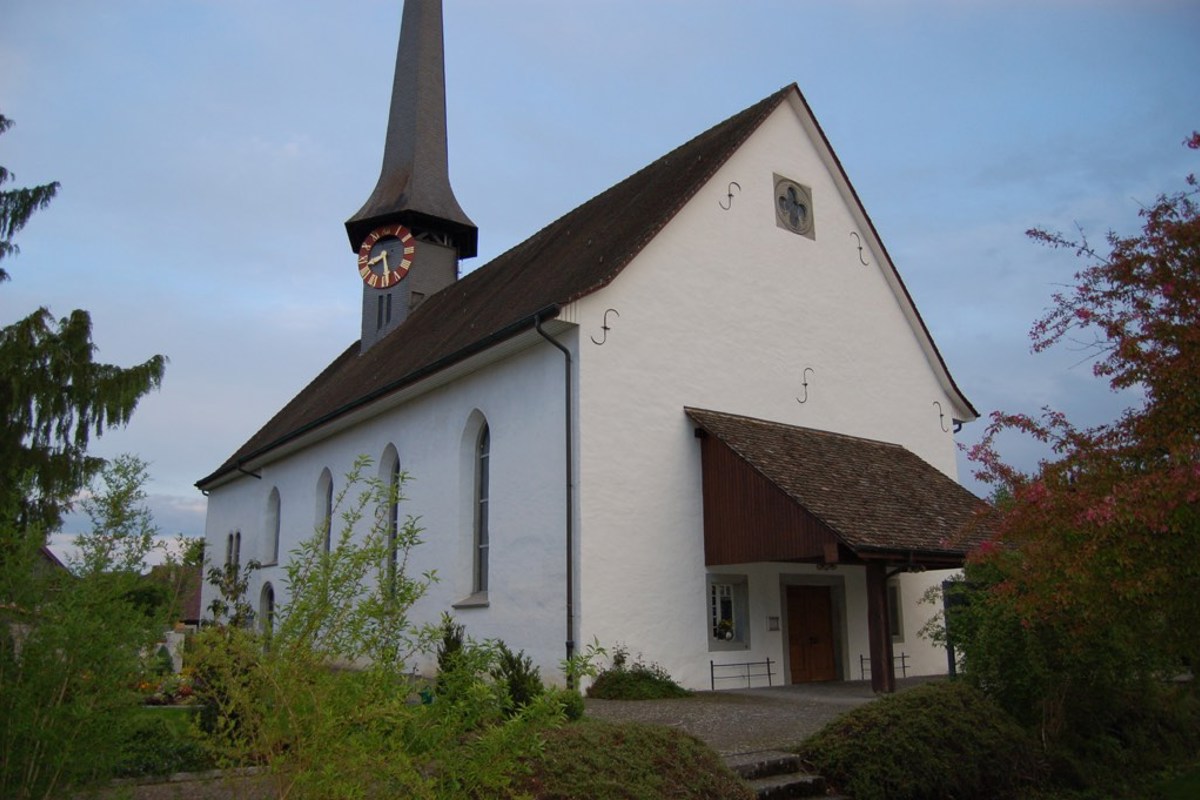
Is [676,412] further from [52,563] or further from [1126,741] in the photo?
[52,563]

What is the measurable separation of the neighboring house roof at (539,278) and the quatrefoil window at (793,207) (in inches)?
43.4

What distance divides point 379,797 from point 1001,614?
8.44 m

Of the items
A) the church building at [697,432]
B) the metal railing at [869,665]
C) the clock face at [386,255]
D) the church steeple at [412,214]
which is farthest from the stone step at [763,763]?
the clock face at [386,255]

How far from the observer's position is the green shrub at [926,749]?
8.68 meters

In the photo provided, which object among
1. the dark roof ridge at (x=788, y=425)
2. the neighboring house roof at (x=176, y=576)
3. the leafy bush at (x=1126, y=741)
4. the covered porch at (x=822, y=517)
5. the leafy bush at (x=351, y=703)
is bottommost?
the leafy bush at (x=1126, y=741)

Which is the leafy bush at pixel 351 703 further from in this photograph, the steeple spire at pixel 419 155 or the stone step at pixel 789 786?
the steeple spire at pixel 419 155

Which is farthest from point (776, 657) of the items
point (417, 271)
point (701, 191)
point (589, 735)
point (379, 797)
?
point (417, 271)

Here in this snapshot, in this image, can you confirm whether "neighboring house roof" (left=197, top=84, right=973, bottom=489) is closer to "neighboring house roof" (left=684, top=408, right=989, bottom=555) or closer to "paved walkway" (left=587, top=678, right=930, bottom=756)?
"neighboring house roof" (left=684, top=408, right=989, bottom=555)

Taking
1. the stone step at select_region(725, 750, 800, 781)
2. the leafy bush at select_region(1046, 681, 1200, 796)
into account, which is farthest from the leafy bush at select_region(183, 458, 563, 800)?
the leafy bush at select_region(1046, 681, 1200, 796)

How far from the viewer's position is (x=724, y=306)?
16.4m

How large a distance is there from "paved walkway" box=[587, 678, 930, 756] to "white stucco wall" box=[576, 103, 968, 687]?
3.75 feet

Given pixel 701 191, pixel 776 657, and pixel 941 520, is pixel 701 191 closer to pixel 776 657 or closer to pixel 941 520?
pixel 941 520

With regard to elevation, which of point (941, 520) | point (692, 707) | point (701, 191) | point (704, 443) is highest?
point (701, 191)

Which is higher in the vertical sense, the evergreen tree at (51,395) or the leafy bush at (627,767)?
the evergreen tree at (51,395)
